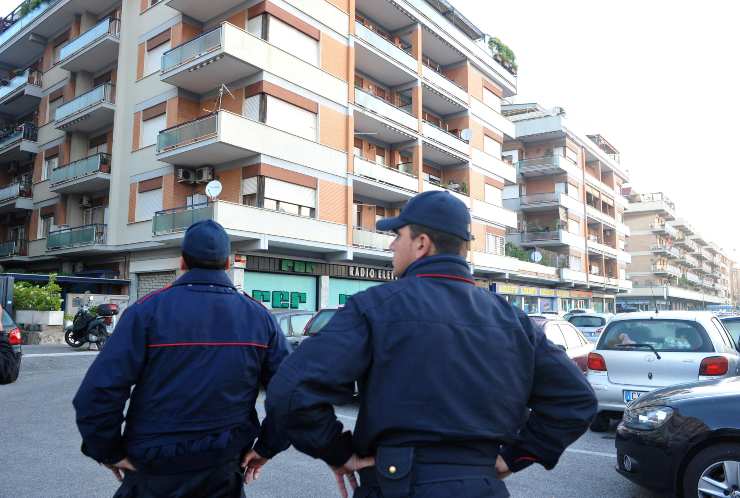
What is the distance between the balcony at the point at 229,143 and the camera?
782 inches

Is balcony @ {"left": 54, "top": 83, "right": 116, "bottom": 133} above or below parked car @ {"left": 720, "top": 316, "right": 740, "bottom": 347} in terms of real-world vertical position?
above

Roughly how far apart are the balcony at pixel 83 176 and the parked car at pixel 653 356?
74.1 feet

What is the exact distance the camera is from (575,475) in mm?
5559

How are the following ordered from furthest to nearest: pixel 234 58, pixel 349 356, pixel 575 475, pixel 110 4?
pixel 110 4 < pixel 234 58 < pixel 575 475 < pixel 349 356

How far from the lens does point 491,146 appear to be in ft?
115

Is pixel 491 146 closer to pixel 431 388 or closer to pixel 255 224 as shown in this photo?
pixel 255 224

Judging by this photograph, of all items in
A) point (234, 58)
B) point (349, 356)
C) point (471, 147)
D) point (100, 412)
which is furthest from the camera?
point (471, 147)

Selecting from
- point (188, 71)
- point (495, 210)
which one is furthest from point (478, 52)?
point (188, 71)

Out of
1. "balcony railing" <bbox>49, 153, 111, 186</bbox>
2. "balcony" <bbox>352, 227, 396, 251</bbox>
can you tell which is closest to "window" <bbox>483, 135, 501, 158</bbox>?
"balcony" <bbox>352, 227, 396, 251</bbox>

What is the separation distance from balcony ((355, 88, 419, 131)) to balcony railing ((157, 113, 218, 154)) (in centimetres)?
709

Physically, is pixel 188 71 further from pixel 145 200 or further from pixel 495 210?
pixel 495 210

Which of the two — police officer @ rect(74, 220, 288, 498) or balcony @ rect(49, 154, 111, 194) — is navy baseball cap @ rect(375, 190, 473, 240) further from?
balcony @ rect(49, 154, 111, 194)

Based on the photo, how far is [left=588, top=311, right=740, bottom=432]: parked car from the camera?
6.91 meters

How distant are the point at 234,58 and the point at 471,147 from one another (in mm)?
15812
